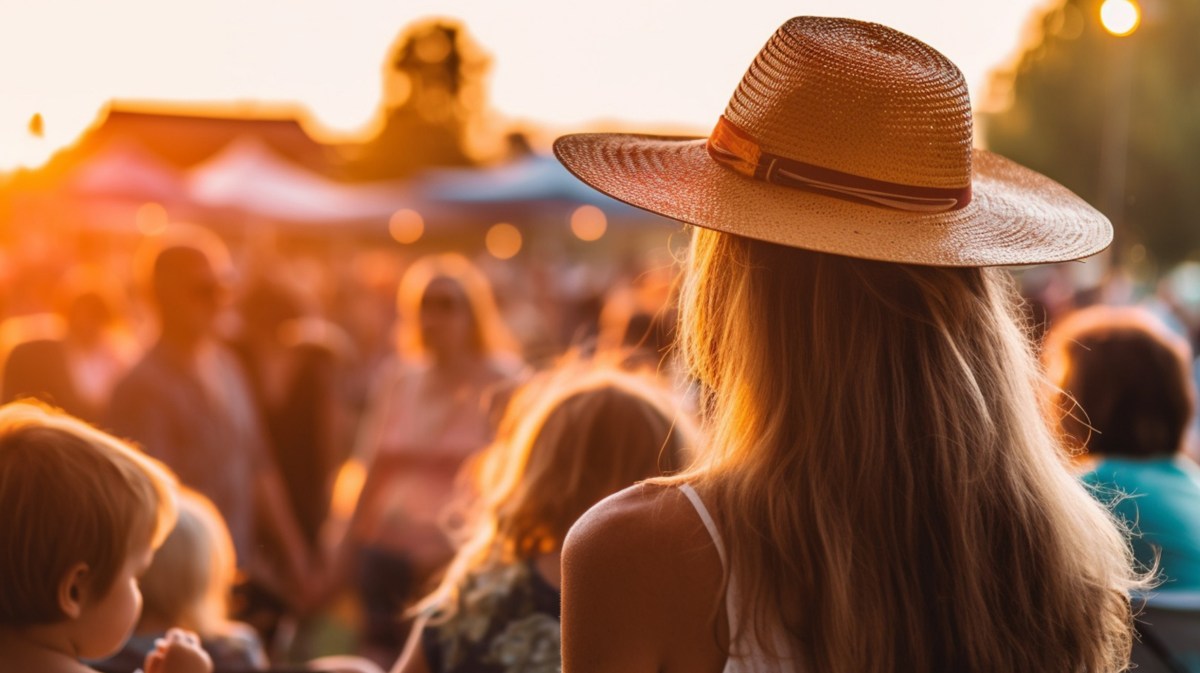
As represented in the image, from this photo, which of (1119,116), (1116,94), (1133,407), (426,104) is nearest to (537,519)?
(1133,407)

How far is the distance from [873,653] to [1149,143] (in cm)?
1048

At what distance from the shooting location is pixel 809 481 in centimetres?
131

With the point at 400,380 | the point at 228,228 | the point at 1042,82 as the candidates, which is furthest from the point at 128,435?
the point at 228,228

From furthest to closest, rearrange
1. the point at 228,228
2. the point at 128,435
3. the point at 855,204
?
the point at 228,228 → the point at 128,435 → the point at 855,204

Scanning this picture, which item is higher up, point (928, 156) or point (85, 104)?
point (928, 156)

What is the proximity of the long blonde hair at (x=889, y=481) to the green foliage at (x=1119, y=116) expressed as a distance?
284 centimetres

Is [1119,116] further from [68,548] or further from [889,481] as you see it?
[68,548]

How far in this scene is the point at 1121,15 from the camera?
3578 millimetres

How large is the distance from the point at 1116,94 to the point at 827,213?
3438 mm

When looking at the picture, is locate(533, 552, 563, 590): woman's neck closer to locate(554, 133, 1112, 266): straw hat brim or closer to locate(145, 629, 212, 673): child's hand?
locate(145, 629, 212, 673): child's hand

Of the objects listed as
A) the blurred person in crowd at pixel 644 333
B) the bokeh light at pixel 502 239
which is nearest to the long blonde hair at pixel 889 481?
the blurred person in crowd at pixel 644 333

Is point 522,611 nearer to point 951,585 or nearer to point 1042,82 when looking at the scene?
point 951,585

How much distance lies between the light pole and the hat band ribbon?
249 centimetres

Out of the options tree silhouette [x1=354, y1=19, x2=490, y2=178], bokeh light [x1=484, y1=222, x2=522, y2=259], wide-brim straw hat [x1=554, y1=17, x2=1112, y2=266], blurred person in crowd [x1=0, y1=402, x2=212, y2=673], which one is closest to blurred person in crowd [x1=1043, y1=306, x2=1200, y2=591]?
wide-brim straw hat [x1=554, y1=17, x2=1112, y2=266]
